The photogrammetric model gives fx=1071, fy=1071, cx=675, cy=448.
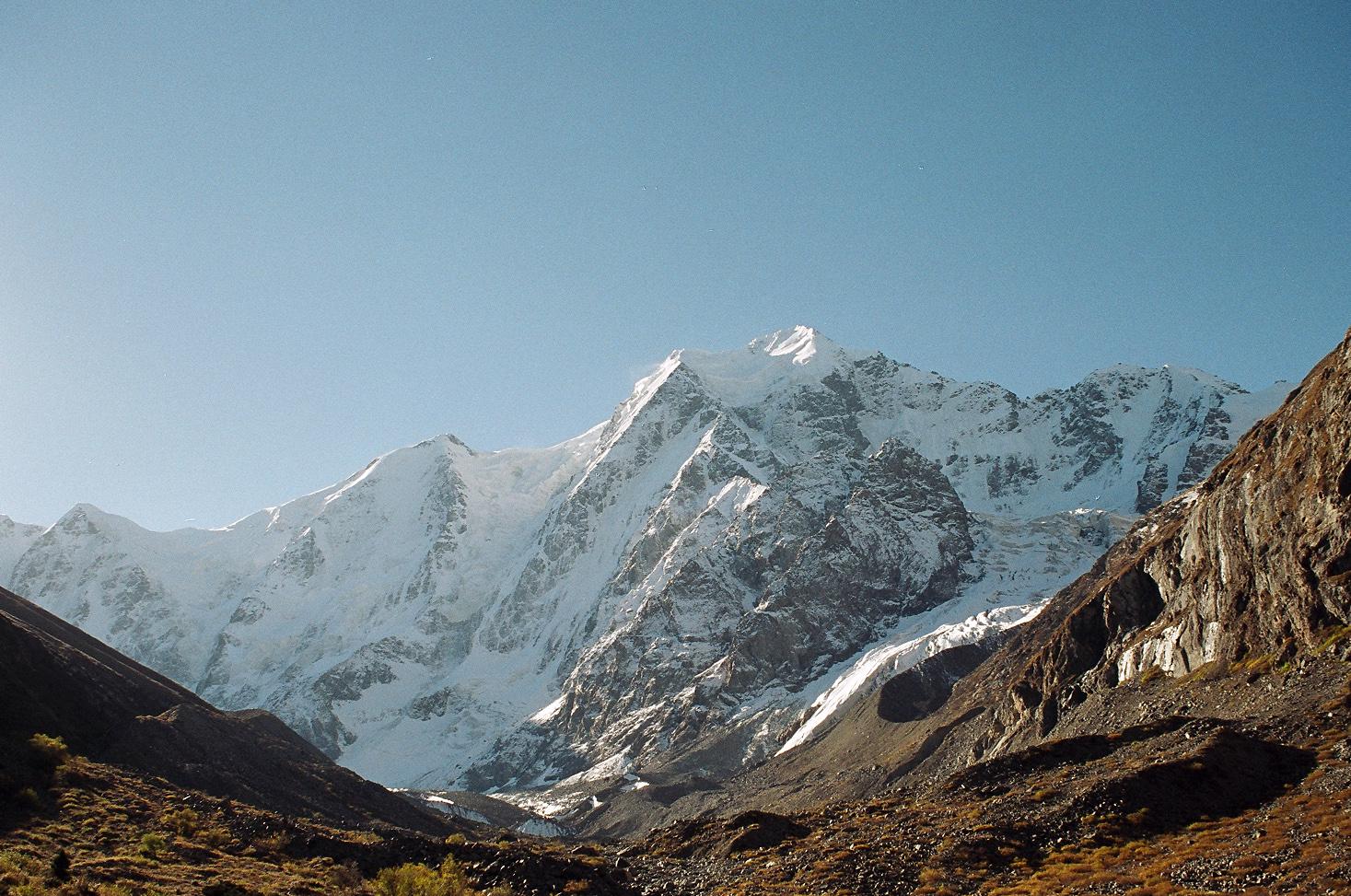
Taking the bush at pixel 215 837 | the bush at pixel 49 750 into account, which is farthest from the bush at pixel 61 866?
the bush at pixel 49 750

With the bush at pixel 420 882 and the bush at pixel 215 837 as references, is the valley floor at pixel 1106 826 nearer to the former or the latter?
the bush at pixel 420 882

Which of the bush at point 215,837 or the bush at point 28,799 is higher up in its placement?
the bush at point 28,799

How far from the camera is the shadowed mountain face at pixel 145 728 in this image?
68.9 metres

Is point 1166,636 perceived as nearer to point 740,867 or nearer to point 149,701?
point 740,867

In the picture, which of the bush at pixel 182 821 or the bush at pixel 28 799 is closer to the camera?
the bush at pixel 28 799

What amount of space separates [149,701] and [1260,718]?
Answer: 261 ft

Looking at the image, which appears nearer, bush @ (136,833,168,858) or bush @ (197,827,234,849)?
bush @ (136,833,168,858)

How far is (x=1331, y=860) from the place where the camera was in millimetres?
40344

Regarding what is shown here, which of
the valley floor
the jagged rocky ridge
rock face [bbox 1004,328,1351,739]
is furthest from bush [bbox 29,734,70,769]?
rock face [bbox 1004,328,1351,739]

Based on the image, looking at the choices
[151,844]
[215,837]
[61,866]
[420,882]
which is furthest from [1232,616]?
[61,866]

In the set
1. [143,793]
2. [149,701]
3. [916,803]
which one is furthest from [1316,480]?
[149,701]

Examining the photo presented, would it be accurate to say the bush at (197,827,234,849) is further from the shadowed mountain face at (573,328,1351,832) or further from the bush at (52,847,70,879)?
the shadowed mountain face at (573,328,1351,832)

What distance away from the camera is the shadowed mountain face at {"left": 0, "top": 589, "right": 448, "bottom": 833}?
6894cm

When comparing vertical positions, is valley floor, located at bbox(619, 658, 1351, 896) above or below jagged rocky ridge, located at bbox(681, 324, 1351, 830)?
below
